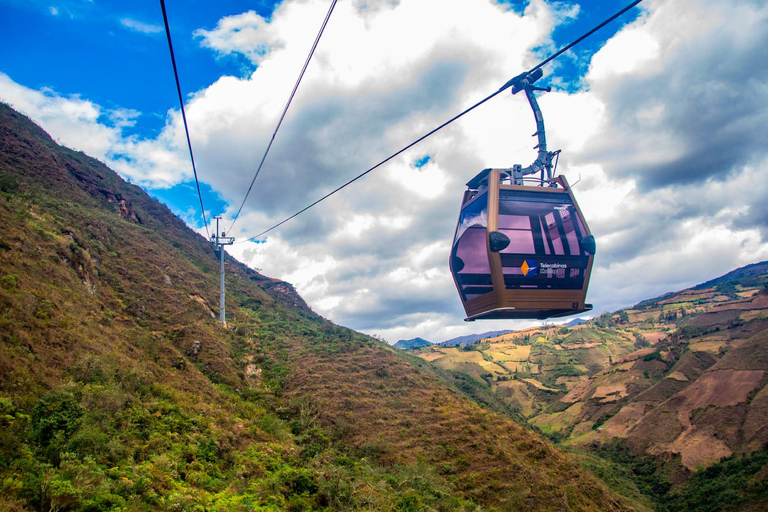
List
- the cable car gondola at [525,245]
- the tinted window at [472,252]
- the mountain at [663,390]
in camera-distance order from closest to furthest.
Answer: the cable car gondola at [525,245] → the tinted window at [472,252] → the mountain at [663,390]

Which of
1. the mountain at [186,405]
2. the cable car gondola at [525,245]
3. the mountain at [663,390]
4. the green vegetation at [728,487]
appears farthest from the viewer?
the mountain at [663,390]

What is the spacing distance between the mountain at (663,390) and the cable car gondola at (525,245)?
54.0 metres

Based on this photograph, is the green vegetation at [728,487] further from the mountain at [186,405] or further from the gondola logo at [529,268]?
the gondola logo at [529,268]

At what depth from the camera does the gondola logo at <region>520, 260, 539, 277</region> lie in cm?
870

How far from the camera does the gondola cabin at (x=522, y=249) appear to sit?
849cm

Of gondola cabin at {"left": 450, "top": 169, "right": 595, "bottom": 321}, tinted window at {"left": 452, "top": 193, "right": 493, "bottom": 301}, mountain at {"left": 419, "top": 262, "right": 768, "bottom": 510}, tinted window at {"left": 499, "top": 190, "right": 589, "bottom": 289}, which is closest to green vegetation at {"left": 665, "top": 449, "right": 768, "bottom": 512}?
mountain at {"left": 419, "top": 262, "right": 768, "bottom": 510}

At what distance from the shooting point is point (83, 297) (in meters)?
21.5

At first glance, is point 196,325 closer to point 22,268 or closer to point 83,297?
point 83,297

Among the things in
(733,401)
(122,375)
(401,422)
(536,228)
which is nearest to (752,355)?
(733,401)

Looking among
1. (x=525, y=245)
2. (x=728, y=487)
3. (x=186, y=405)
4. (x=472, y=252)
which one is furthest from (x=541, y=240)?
(x=728, y=487)

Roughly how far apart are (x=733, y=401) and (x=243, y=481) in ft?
249

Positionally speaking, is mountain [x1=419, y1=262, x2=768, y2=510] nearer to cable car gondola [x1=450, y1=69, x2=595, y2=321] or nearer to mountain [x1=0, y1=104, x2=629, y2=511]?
mountain [x1=0, y1=104, x2=629, y2=511]

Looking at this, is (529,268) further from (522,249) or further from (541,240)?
(541,240)

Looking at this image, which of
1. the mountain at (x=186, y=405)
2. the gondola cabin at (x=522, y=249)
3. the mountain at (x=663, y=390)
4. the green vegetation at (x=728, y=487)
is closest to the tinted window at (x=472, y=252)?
the gondola cabin at (x=522, y=249)
